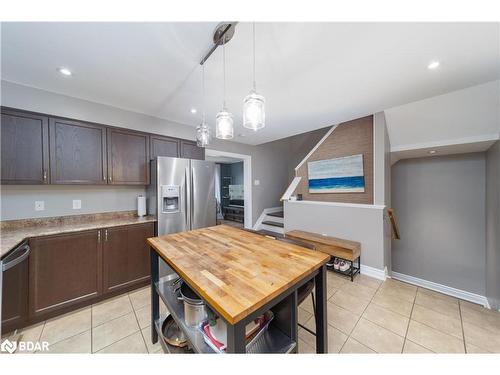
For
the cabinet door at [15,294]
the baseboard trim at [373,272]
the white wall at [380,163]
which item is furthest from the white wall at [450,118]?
the cabinet door at [15,294]

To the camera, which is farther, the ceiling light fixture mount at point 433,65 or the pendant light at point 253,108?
the ceiling light fixture mount at point 433,65

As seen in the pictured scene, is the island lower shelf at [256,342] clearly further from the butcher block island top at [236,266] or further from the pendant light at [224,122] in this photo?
the pendant light at [224,122]

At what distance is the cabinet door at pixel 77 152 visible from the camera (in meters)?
2.00

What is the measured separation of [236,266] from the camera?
102 cm

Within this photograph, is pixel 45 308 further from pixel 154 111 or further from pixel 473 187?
pixel 473 187

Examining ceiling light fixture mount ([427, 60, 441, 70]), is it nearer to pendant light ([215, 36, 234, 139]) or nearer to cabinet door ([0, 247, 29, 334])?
pendant light ([215, 36, 234, 139])

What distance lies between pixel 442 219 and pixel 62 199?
6.37 m

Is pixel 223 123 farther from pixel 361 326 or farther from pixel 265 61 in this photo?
pixel 361 326

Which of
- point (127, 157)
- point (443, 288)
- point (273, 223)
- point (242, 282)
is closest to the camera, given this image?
point (242, 282)

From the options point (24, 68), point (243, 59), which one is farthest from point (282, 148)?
point (24, 68)

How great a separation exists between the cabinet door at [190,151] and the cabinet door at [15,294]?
2078mm

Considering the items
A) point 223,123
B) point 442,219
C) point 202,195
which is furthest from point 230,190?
point 442,219

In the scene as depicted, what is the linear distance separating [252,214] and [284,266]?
145 inches
